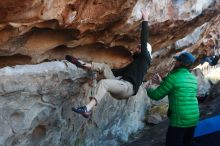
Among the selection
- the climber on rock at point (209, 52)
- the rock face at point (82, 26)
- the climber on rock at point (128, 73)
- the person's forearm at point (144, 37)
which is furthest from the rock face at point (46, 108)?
the climber on rock at point (209, 52)

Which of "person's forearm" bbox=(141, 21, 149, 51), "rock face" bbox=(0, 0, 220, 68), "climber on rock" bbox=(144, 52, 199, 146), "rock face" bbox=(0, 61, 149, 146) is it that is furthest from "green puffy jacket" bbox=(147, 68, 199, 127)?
"rock face" bbox=(0, 61, 149, 146)

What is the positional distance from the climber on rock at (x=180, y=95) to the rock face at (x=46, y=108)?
59.1 inches

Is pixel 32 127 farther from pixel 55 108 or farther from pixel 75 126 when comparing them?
pixel 75 126

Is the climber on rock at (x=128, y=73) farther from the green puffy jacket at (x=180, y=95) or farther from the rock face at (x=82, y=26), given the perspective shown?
the green puffy jacket at (x=180, y=95)

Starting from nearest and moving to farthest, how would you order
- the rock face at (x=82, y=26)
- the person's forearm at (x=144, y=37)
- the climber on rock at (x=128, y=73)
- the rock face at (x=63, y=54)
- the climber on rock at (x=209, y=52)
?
the rock face at (x=82, y=26) < the rock face at (x=63, y=54) < the climber on rock at (x=128, y=73) < the person's forearm at (x=144, y=37) < the climber on rock at (x=209, y=52)

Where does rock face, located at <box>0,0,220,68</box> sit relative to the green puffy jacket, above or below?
above

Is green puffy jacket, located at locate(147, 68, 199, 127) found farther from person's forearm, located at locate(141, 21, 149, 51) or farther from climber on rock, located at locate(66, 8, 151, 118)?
person's forearm, located at locate(141, 21, 149, 51)

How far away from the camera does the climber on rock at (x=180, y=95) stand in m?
6.05

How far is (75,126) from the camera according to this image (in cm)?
762

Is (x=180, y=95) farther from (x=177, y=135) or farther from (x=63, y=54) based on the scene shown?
(x=63, y=54)

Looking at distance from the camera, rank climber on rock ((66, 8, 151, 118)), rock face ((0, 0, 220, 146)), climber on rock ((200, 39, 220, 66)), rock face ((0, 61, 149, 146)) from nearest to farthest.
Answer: rock face ((0, 0, 220, 146)), rock face ((0, 61, 149, 146)), climber on rock ((66, 8, 151, 118)), climber on rock ((200, 39, 220, 66))

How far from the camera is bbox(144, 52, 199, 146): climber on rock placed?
6051mm

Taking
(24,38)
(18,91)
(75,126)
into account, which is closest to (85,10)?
(24,38)

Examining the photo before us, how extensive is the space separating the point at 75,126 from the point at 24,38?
2052mm
